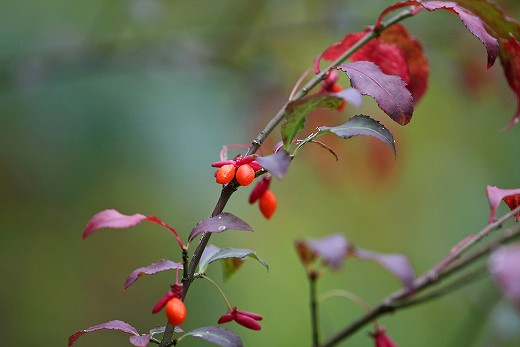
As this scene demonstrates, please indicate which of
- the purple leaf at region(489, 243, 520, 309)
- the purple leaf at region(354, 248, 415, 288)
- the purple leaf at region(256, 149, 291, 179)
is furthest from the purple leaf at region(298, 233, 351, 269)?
the purple leaf at region(489, 243, 520, 309)

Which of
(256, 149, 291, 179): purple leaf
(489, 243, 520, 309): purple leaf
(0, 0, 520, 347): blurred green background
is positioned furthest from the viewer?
(0, 0, 520, 347): blurred green background

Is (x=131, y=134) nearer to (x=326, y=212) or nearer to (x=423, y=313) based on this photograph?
(x=326, y=212)

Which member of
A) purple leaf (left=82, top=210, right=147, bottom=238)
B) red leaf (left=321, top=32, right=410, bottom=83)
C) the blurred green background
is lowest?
the blurred green background

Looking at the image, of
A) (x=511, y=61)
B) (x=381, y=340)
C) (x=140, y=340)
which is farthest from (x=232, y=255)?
(x=511, y=61)

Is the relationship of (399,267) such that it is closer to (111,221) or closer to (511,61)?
(511,61)

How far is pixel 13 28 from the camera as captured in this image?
234 centimetres

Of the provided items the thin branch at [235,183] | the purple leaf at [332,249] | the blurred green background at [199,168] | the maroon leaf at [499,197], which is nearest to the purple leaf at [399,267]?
the purple leaf at [332,249]

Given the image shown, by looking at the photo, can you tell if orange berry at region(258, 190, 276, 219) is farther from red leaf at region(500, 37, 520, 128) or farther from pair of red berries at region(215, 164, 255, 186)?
red leaf at region(500, 37, 520, 128)

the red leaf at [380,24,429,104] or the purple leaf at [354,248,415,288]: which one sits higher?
the red leaf at [380,24,429,104]

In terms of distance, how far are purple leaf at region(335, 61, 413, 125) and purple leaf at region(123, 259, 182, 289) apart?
0.23m

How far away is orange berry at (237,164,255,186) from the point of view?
55 centimetres

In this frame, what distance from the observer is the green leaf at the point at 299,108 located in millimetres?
525

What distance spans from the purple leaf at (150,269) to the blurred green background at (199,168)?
1249 mm

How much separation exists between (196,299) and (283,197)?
0.49m
